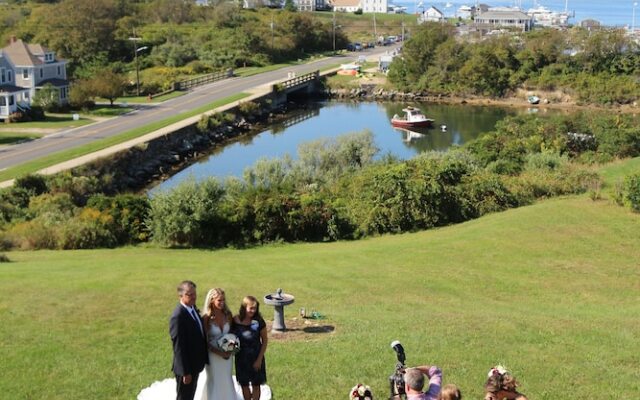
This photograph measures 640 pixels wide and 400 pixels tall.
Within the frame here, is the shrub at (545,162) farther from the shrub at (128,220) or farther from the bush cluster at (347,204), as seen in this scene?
the shrub at (128,220)

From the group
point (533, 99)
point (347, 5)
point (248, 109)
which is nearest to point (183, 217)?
point (248, 109)

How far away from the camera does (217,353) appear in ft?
28.2

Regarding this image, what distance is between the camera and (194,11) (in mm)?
118938

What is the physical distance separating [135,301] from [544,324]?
839 cm

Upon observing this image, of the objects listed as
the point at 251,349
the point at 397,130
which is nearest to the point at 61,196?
the point at 251,349

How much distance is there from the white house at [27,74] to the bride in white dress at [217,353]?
5060 centimetres

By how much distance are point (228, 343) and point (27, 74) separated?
58505mm

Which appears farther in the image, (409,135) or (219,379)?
(409,135)

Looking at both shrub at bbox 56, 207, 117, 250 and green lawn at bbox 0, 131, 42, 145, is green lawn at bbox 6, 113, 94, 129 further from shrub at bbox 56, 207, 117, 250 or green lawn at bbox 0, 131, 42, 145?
shrub at bbox 56, 207, 117, 250

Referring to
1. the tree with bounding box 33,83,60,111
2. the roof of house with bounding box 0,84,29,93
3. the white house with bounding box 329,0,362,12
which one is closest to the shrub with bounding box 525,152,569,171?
the roof of house with bounding box 0,84,29,93

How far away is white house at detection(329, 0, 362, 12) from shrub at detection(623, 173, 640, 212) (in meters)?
178

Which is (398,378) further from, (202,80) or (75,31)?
(75,31)

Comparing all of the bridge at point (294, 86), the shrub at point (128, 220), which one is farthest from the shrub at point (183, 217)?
the bridge at point (294, 86)

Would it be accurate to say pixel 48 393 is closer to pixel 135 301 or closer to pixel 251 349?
pixel 251 349
